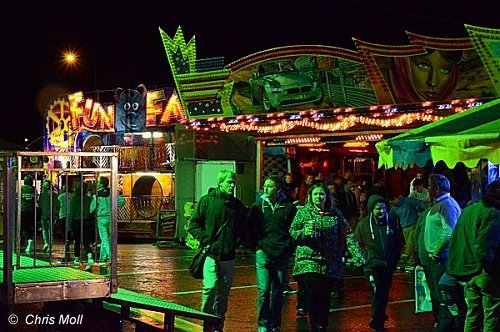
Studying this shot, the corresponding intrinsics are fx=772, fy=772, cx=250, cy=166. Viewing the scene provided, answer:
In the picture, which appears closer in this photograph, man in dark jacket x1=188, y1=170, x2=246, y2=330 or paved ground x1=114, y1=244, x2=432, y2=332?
man in dark jacket x1=188, y1=170, x2=246, y2=330

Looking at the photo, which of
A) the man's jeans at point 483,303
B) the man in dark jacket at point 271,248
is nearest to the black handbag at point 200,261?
the man in dark jacket at point 271,248

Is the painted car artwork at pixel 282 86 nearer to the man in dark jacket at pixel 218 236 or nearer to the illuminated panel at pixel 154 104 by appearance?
the illuminated panel at pixel 154 104

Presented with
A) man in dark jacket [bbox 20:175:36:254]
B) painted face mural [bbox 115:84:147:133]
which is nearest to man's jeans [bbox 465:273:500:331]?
man in dark jacket [bbox 20:175:36:254]

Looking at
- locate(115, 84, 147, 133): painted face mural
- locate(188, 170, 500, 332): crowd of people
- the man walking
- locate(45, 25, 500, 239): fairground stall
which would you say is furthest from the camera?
locate(115, 84, 147, 133): painted face mural

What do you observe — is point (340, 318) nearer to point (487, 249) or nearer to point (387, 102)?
point (487, 249)

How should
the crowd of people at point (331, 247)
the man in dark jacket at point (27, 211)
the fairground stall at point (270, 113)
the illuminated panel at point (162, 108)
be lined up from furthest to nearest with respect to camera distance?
the illuminated panel at point (162, 108)
the fairground stall at point (270, 113)
the man in dark jacket at point (27, 211)
the crowd of people at point (331, 247)

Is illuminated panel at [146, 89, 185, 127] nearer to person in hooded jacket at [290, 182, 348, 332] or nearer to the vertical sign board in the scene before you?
the vertical sign board

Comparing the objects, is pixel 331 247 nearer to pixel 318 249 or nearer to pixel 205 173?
pixel 318 249

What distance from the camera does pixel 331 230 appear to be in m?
8.41

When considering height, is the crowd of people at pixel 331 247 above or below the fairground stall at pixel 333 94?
below

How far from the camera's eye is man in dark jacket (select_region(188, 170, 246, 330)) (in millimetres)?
8289

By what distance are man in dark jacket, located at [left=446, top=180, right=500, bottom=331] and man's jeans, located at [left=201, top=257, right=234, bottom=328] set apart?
7.78 ft

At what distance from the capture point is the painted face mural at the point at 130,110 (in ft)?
80.1

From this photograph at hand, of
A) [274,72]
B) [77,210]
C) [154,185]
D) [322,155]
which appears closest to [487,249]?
[77,210]
